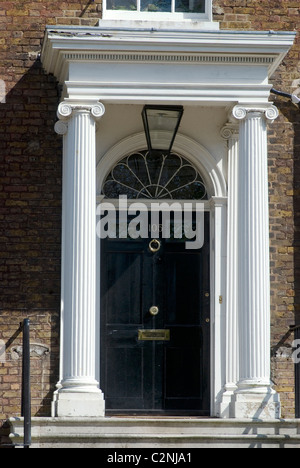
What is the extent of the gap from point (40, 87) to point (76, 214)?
69.5 inches

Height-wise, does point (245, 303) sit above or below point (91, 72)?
below

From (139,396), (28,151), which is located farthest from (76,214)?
(139,396)

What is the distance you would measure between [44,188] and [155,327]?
1.91 metres

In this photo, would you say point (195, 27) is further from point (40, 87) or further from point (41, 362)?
point (41, 362)

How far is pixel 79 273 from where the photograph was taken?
10.9 metres

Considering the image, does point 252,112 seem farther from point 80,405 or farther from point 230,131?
point 80,405

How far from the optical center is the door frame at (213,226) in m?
11.8

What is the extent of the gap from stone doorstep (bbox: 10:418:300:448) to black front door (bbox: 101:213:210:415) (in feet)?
5.40

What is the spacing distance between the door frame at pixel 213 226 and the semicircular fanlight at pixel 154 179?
99mm

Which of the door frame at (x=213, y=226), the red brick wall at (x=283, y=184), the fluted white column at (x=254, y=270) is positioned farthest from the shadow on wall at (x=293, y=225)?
the fluted white column at (x=254, y=270)

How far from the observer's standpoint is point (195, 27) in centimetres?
1179

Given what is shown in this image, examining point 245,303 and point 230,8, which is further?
point 230,8

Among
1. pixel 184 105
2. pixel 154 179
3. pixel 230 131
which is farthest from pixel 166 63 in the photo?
pixel 154 179

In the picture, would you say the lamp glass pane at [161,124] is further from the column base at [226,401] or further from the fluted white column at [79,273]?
the column base at [226,401]
